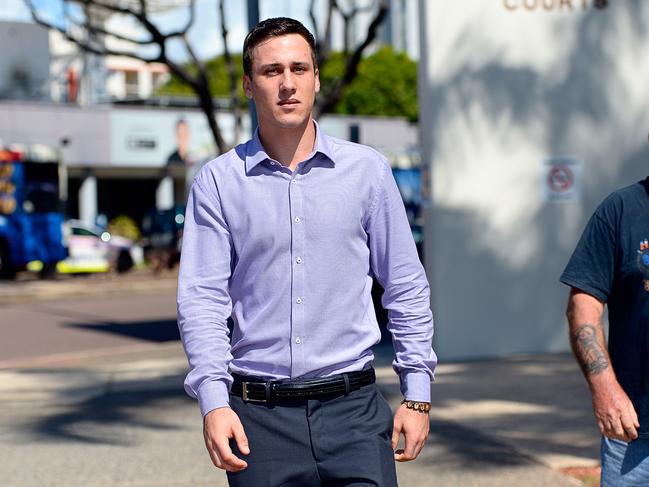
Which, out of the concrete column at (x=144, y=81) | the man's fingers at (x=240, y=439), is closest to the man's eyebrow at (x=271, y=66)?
the man's fingers at (x=240, y=439)

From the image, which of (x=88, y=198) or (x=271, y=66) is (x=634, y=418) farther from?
(x=88, y=198)

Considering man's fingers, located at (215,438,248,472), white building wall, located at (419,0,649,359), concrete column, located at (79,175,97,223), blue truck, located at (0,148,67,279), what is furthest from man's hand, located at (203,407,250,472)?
concrete column, located at (79,175,97,223)

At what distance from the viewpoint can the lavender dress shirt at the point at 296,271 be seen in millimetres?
3193

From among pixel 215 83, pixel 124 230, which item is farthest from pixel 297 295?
pixel 215 83

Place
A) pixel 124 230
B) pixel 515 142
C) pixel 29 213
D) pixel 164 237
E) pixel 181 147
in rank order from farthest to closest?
pixel 181 147, pixel 124 230, pixel 164 237, pixel 29 213, pixel 515 142

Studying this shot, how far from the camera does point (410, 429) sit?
317cm

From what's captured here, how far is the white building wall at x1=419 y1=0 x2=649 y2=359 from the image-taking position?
11172 mm

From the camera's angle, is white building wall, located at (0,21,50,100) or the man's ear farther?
white building wall, located at (0,21,50,100)

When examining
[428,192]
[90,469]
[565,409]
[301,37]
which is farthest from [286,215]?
[428,192]

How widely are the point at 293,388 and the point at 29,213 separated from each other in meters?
26.7

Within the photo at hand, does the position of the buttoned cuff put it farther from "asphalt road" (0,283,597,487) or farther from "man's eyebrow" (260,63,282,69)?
"asphalt road" (0,283,597,487)

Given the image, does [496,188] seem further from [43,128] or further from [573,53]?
[43,128]

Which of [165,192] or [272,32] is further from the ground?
[272,32]

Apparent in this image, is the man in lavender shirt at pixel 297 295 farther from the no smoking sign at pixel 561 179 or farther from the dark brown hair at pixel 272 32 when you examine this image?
the no smoking sign at pixel 561 179
